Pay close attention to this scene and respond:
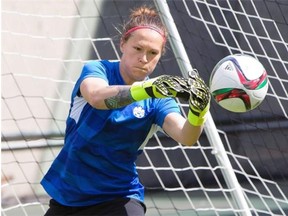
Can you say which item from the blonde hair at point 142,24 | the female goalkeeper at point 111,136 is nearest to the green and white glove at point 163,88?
the female goalkeeper at point 111,136

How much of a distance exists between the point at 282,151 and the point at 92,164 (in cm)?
340

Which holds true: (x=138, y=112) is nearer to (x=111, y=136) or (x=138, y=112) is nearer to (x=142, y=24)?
(x=111, y=136)

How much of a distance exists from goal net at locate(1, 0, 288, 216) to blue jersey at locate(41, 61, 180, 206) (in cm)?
240

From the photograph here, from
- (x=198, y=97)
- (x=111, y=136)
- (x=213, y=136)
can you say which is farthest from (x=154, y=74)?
(x=198, y=97)

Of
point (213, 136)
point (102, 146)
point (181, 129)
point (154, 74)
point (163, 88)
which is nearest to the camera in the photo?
point (163, 88)

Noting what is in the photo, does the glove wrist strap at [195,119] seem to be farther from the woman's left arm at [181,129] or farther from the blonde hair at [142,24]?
the blonde hair at [142,24]

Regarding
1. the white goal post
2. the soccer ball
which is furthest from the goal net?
the soccer ball

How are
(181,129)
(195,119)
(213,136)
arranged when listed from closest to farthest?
1. (195,119)
2. (181,129)
3. (213,136)

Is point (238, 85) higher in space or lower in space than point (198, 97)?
higher

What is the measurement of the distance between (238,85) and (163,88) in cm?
55

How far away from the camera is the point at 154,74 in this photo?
626 centimetres

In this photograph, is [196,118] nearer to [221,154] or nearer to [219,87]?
[219,87]

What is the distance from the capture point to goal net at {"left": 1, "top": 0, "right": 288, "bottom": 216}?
19.4 ft

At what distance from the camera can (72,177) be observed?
329 cm
